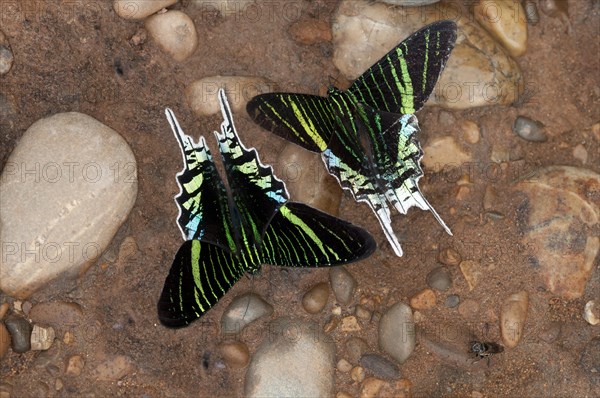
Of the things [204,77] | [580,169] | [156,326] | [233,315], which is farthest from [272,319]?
[580,169]

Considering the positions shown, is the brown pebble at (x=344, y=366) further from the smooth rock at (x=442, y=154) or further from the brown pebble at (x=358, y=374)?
the smooth rock at (x=442, y=154)

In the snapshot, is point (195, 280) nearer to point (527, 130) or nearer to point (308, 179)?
point (308, 179)

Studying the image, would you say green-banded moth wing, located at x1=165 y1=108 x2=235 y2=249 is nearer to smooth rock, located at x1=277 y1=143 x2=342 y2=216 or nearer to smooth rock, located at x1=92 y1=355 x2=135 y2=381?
smooth rock, located at x1=277 y1=143 x2=342 y2=216

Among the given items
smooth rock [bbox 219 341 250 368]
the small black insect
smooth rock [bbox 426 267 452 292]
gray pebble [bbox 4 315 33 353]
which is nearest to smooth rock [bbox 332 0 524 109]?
smooth rock [bbox 426 267 452 292]

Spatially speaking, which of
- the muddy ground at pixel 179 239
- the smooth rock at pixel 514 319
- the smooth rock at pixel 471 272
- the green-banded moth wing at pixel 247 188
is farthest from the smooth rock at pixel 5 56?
the smooth rock at pixel 514 319

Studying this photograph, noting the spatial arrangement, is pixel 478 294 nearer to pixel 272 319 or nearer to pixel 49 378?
pixel 272 319
